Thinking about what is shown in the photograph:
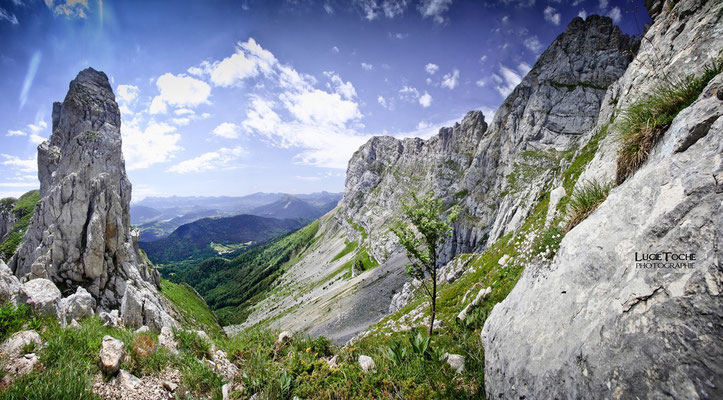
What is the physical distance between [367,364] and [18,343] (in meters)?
8.51

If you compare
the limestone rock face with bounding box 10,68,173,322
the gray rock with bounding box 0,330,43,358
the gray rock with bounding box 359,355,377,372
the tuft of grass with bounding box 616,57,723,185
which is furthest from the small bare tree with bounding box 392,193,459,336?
the limestone rock face with bounding box 10,68,173,322

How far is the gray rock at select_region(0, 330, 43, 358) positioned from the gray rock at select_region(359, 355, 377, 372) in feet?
26.1

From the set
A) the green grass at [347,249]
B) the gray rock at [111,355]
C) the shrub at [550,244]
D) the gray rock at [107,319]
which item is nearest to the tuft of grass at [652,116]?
the shrub at [550,244]

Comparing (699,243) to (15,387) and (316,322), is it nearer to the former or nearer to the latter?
(15,387)

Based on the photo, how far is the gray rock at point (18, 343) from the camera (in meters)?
5.58

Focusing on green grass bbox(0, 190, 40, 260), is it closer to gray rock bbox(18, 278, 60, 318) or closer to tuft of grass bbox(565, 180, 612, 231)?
gray rock bbox(18, 278, 60, 318)

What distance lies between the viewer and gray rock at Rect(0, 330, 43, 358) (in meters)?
5.58

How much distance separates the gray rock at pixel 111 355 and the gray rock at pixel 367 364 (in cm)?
610

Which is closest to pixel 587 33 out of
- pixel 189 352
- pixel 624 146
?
pixel 624 146

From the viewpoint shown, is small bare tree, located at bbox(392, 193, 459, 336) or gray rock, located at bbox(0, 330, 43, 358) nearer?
gray rock, located at bbox(0, 330, 43, 358)

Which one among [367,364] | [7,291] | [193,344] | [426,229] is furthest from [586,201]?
[7,291]

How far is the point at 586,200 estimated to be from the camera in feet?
19.0

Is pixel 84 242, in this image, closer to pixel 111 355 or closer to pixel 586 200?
pixel 111 355

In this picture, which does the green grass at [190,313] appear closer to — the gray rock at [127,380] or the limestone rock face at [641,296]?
the gray rock at [127,380]
